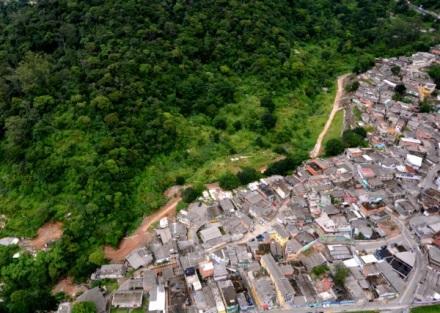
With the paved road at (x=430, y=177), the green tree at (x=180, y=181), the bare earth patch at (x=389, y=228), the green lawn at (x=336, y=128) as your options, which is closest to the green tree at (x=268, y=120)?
the green lawn at (x=336, y=128)

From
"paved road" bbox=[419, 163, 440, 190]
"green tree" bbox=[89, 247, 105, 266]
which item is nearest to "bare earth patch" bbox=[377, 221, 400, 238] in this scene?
"paved road" bbox=[419, 163, 440, 190]

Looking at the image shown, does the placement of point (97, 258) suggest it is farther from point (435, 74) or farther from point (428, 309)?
point (435, 74)

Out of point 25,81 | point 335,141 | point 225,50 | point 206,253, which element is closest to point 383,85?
point 335,141

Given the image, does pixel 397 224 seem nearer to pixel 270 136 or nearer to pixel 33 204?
pixel 270 136

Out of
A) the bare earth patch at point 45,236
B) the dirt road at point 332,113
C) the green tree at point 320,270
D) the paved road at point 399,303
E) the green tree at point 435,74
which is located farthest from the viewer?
the green tree at point 435,74

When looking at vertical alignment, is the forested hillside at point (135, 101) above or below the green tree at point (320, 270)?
above

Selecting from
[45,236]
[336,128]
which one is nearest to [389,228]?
[336,128]

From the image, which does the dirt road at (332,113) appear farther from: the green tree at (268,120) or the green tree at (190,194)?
the green tree at (190,194)
